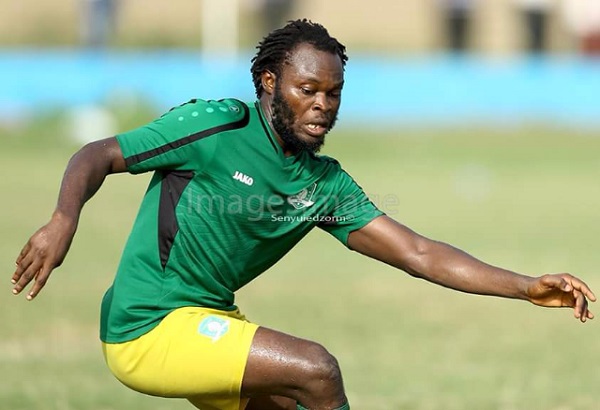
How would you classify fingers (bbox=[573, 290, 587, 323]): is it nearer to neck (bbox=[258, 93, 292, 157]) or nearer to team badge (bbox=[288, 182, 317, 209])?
team badge (bbox=[288, 182, 317, 209])

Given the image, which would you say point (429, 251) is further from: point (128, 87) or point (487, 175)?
point (128, 87)

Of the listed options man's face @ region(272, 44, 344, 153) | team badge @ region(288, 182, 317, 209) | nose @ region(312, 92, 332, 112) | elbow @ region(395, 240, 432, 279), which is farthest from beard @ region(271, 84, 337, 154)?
elbow @ region(395, 240, 432, 279)

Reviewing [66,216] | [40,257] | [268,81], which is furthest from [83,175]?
[268,81]

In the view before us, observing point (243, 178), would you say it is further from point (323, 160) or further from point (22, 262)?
point (22, 262)

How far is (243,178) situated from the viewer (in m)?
6.10

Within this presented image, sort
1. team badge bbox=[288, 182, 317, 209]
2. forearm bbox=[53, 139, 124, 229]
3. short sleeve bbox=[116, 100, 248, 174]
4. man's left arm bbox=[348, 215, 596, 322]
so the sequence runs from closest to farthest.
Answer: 1. forearm bbox=[53, 139, 124, 229]
2. short sleeve bbox=[116, 100, 248, 174]
3. man's left arm bbox=[348, 215, 596, 322]
4. team badge bbox=[288, 182, 317, 209]

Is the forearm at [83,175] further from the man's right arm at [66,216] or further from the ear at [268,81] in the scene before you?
the ear at [268,81]

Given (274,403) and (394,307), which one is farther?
(394,307)

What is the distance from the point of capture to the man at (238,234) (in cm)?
572

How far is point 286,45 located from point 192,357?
1649mm

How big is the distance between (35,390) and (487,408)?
348cm

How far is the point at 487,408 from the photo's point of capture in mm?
8938

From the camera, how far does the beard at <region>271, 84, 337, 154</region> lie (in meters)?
6.11

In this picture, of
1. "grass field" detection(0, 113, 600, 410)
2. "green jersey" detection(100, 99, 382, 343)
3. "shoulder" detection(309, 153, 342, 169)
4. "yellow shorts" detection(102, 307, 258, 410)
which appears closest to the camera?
"yellow shorts" detection(102, 307, 258, 410)
